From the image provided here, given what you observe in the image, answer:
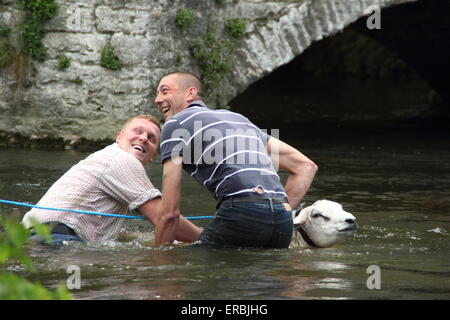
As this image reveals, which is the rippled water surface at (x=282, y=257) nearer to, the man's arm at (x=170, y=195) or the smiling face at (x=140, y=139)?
the man's arm at (x=170, y=195)

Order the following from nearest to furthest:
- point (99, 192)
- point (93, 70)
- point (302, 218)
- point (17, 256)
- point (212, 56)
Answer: point (17, 256) < point (99, 192) < point (302, 218) < point (93, 70) < point (212, 56)

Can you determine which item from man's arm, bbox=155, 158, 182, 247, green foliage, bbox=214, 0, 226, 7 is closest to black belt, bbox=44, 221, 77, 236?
man's arm, bbox=155, 158, 182, 247

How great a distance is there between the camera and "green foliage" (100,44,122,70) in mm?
10945

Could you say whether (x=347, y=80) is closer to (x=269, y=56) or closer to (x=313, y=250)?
(x=269, y=56)

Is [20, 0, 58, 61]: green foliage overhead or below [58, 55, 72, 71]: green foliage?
overhead

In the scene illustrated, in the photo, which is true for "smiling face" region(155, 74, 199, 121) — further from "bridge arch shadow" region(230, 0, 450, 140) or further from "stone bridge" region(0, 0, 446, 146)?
"bridge arch shadow" region(230, 0, 450, 140)

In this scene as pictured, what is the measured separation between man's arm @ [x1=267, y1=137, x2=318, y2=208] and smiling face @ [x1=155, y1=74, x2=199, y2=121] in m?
0.64

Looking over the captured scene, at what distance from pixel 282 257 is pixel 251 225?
0.28 metres

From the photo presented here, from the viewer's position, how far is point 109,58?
11.0m

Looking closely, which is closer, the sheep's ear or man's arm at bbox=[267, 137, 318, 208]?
the sheep's ear

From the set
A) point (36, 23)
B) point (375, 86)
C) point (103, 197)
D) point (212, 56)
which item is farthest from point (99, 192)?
point (375, 86)

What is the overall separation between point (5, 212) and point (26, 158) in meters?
2.36

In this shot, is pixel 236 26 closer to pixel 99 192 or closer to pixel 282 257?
pixel 99 192
